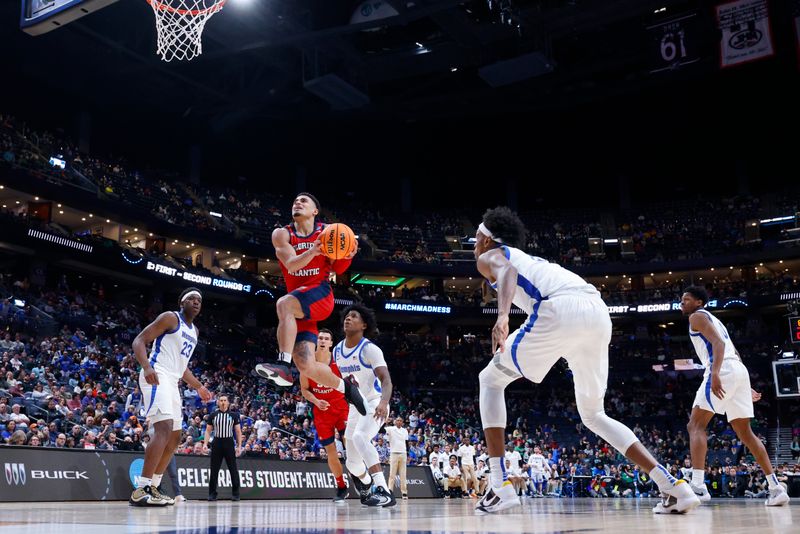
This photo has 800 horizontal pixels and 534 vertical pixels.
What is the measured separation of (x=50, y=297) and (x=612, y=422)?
25641 mm

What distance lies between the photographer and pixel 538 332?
5062mm

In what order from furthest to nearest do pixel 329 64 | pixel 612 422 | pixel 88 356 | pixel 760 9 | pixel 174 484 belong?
pixel 329 64 → pixel 760 9 → pixel 88 356 → pixel 174 484 → pixel 612 422

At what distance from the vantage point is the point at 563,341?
5.04 meters

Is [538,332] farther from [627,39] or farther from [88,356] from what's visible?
[627,39]

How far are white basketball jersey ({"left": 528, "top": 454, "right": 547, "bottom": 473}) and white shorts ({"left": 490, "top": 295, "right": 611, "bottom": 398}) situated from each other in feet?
64.1

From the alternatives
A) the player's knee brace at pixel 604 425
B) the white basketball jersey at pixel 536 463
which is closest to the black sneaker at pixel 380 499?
the player's knee brace at pixel 604 425

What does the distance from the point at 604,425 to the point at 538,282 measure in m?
1.18

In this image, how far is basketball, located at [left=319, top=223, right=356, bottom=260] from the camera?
674 cm

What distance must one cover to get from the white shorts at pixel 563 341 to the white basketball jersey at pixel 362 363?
3565 mm

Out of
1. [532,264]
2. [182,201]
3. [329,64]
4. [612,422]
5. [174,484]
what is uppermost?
[329,64]

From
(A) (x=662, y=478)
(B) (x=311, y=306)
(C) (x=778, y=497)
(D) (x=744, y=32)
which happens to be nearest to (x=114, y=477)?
(B) (x=311, y=306)

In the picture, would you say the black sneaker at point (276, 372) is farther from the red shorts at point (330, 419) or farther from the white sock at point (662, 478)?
the white sock at point (662, 478)

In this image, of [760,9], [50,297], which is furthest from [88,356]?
[760,9]

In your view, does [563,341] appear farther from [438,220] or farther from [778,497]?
[438,220]
